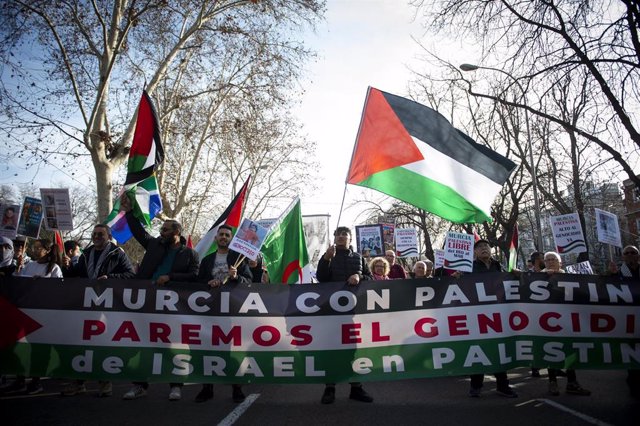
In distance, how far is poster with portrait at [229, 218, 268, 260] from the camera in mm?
5332

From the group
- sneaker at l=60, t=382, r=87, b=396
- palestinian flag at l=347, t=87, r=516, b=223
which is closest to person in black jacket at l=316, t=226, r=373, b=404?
palestinian flag at l=347, t=87, r=516, b=223

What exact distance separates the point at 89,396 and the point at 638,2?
983cm

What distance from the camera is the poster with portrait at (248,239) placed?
17.5 ft

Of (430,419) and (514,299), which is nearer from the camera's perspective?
(430,419)

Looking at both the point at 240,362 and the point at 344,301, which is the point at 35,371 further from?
the point at 344,301

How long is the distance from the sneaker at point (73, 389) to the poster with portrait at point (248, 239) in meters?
2.76

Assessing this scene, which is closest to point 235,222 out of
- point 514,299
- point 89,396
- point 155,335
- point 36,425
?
point 155,335

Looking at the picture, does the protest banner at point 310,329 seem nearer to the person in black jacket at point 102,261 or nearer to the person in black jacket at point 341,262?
the person in black jacket at point 341,262

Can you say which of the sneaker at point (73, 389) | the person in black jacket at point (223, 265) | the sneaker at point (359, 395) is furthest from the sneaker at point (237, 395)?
the sneaker at point (73, 389)

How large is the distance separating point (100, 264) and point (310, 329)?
9.20 feet

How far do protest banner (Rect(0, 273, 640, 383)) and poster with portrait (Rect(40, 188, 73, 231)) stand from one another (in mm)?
3488

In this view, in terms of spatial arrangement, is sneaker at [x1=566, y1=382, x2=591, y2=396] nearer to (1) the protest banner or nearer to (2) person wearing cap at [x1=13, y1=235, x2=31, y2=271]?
(1) the protest banner

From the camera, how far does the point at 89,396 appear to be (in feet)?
18.9

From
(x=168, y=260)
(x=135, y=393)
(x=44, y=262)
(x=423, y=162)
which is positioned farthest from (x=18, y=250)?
(x=423, y=162)
